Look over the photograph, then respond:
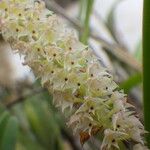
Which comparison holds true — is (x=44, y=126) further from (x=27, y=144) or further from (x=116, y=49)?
(x=116, y=49)

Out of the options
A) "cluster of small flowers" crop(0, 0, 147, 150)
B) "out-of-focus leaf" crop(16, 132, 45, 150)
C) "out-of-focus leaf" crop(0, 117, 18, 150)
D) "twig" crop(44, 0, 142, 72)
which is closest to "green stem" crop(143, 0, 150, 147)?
"cluster of small flowers" crop(0, 0, 147, 150)

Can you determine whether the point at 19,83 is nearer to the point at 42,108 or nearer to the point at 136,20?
the point at 42,108

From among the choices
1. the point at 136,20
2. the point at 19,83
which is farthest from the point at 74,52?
the point at 136,20

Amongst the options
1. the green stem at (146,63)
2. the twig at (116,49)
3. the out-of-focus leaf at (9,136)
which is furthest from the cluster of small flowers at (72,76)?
Answer: the twig at (116,49)

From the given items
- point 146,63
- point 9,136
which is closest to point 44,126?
point 9,136

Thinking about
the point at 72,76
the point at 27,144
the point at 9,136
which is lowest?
the point at 27,144

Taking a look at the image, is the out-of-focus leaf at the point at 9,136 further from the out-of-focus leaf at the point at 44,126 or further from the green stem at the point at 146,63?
the out-of-focus leaf at the point at 44,126
